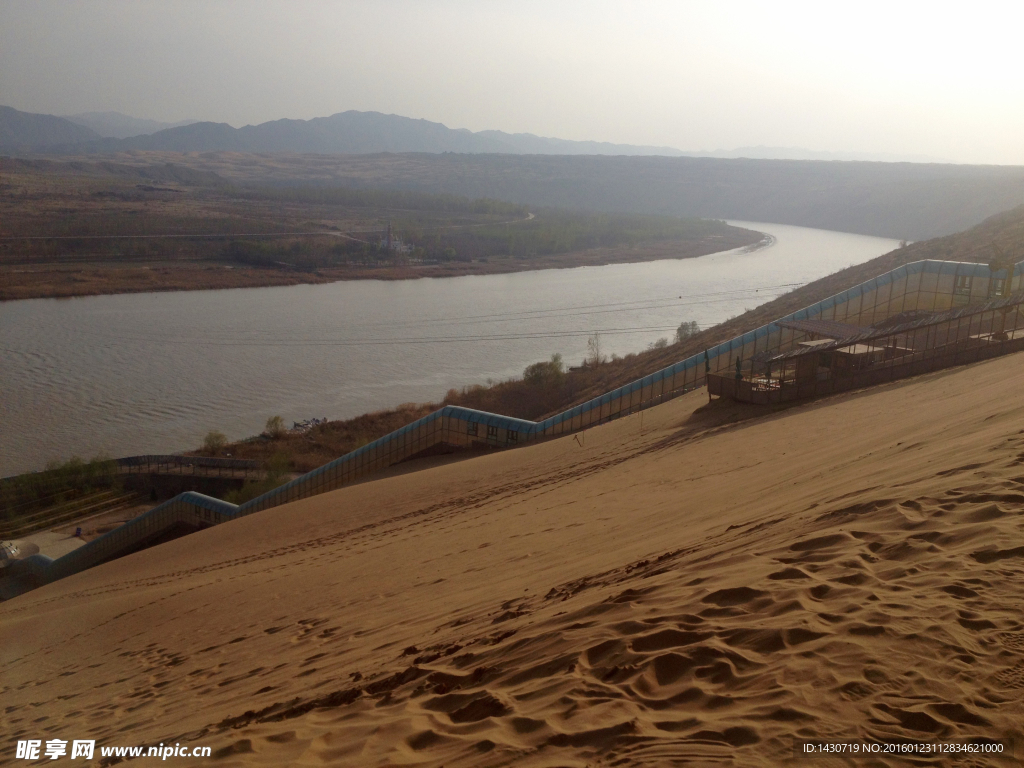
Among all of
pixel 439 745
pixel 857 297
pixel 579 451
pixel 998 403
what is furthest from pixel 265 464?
pixel 439 745

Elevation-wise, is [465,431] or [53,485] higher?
[465,431]

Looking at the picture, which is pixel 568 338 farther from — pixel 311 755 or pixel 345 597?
pixel 311 755

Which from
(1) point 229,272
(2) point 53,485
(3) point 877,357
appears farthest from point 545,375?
(1) point 229,272

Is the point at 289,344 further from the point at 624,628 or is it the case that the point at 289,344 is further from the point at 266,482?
the point at 624,628

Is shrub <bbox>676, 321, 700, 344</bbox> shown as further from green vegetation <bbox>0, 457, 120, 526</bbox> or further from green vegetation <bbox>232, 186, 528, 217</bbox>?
green vegetation <bbox>232, 186, 528, 217</bbox>

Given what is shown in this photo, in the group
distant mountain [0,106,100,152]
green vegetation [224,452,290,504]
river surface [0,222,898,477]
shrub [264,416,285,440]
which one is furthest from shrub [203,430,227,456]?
distant mountain [0,106,100,152]

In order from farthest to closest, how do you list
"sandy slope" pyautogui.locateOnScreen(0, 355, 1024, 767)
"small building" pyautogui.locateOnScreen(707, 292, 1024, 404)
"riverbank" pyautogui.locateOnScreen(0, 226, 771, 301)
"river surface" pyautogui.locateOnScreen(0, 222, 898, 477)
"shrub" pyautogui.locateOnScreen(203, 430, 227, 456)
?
1. "riverbank" pyautogui.locateOnScreen(0, 226, 771, 301)
2. "river surface" pyautogui.locateOnScreen(0, 222, 898, 477)
3. "shrub" pyautogui.locateOnScreen(203, 430, 227, 456)
4. "small building" pyautogui.locateOnScreen(707, 292, 1024, 404)
5. "sandy slope" pyautogui.locateOnScreen(0, 355, 1024, 767)
